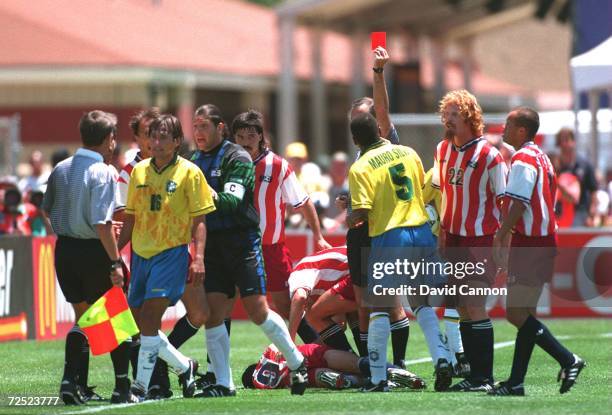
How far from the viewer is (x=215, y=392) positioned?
1053cm

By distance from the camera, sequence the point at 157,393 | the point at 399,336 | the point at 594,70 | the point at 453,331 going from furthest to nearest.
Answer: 1. the point at 594,70
2. the point at 453,331
3. the point at 399,336
4. the point at 157,393

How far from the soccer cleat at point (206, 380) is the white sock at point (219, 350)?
470 millimetres

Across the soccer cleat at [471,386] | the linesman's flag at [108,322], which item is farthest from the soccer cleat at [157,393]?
the soccer cleat at [471,386]

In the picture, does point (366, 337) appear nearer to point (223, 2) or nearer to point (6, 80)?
point (6, 80)

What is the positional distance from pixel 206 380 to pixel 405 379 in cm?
148

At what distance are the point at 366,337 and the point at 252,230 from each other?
5.23ft

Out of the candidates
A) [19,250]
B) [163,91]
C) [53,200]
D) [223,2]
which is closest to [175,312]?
[19,250]

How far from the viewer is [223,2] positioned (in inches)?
1939

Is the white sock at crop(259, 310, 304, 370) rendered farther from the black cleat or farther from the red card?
the red card

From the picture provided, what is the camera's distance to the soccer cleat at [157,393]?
415 inches

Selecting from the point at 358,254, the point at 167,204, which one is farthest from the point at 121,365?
the point at 358,254

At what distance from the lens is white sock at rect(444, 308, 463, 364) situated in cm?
1195

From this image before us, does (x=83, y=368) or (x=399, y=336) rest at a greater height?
(x=399, y=336)

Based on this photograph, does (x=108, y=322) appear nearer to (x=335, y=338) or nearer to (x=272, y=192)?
(x=335, y=338)
